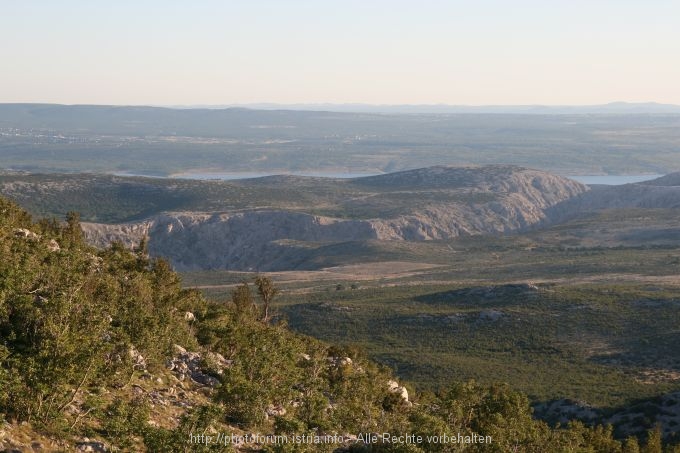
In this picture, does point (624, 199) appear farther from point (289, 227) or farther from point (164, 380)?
point (164, 380)

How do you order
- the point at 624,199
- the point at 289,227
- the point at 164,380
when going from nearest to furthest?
the point at 164,380
the point at 289,227
the point at 624,199

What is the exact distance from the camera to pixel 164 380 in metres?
22.8

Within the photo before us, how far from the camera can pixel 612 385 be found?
47.1m

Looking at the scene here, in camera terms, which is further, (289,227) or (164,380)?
(289,227)

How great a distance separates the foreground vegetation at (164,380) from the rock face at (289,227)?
279ft

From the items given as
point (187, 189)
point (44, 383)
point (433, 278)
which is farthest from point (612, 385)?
point (187, 189)

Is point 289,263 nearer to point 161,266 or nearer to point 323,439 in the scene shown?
point 161,266

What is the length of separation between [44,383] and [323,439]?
7.02 meters

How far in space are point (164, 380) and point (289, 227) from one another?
10886cm

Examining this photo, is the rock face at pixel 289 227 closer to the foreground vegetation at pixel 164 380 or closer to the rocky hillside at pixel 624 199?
the rocky hillside at pixel 624 199

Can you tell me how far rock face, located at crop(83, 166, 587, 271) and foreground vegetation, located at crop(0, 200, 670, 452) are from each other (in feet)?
279

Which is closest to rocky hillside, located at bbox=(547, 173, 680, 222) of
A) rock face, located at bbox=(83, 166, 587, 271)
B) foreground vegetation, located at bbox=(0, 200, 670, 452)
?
rock face, located at bbox=(83, 166, 587, 271)

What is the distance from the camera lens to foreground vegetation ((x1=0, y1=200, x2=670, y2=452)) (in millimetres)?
17641

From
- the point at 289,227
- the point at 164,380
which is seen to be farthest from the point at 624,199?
the point at 164,380
